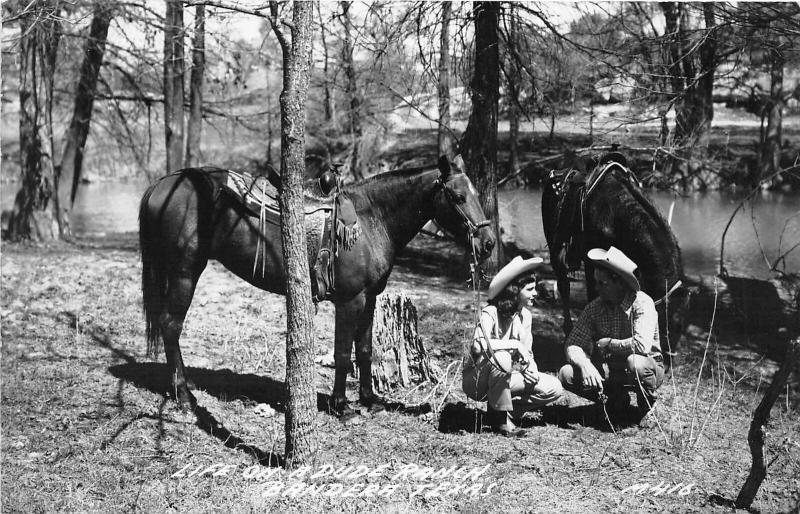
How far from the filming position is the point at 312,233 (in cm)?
598

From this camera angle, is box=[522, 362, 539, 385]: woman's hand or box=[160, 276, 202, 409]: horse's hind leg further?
box=[160, 276, 202, 409]: horse's hind leg

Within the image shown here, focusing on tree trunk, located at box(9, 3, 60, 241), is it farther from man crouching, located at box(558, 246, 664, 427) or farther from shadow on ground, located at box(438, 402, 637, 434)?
man crouching, located at box(558, 246, 664, 427)

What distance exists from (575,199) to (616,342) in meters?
2.54

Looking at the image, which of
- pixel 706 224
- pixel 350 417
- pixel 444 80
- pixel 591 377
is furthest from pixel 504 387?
pixel 706 224

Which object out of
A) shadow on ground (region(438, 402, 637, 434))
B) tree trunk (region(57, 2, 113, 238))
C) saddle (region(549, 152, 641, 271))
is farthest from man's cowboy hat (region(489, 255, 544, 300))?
tree trunk (region(57, 2, 113, 238))

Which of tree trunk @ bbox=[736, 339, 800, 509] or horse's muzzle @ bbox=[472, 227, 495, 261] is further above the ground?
horse's muzzle @ bbox=[472, 227, 495, 261]

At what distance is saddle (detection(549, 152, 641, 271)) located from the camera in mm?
7559

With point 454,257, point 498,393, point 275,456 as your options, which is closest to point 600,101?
point 454,257

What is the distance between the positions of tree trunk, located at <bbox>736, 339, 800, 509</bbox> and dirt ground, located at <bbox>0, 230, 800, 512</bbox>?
0.79 feet

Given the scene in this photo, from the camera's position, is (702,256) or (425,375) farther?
(702,256)

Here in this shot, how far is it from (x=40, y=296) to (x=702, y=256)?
43.2ft

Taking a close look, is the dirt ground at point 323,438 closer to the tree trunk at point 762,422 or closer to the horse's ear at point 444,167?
the tree trunk at point 762,422

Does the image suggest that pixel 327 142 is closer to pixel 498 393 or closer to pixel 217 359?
pixel 217 359

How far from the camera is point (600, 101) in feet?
34.4
